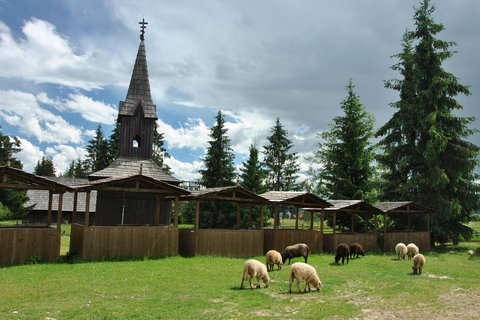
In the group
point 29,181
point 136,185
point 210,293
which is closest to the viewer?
point 210,293

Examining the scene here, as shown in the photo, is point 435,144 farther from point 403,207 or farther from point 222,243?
point 222,243

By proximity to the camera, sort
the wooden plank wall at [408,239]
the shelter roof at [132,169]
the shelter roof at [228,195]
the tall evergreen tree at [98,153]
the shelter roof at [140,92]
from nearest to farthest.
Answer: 1. the shelter roof at [228,195]
2. the shelter roof at [132,169]
3. the wooden plank wall at [408,239]
4. the shelter roof at [140,92]
5. the tall evergreen tree at [98,153]

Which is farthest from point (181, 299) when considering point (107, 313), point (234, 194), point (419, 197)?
point (419, 197)

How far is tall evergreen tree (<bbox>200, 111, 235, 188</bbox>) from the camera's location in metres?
42.7

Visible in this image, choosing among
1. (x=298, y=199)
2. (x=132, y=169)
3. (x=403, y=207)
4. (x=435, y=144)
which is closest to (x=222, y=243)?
(x=298, y=199)

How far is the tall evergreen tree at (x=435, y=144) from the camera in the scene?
31141mm

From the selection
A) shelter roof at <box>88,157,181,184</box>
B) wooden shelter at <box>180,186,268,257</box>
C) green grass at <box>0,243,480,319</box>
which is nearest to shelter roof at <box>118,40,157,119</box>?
shelter roof at <box>88,157,181,184</box>

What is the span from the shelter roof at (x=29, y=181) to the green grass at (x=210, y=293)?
132 inches

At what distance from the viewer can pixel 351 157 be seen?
35.6 m

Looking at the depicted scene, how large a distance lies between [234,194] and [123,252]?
650 centimetres

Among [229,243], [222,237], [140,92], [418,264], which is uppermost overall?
[140,92]

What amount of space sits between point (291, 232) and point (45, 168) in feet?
271

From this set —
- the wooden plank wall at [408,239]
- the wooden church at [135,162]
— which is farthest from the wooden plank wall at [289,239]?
the wooden church at [135,162]

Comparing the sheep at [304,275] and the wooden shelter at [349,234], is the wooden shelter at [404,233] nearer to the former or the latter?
the wooden shelter at [349,234]
